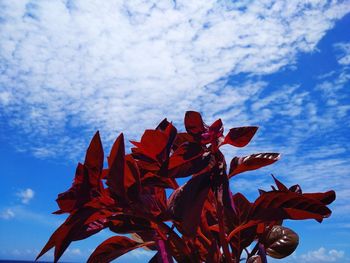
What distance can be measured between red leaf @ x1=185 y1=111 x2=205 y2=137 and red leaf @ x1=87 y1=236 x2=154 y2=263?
0.41 m

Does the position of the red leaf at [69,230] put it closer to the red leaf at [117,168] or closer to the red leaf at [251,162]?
the red leaf at [117,168]

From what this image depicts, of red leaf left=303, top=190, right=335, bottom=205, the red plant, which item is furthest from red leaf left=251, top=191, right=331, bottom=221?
red leaf left=303, top=190, right=335, bottom=205

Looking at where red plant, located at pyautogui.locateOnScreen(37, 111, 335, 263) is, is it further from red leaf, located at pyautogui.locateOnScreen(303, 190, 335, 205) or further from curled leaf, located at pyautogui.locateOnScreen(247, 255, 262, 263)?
curled leaf, located at pyautogui.locateOnScreen(247, 255, 262, 263)

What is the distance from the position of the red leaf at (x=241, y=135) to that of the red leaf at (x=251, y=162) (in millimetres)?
51

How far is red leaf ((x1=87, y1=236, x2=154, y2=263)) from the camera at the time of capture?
1.09 metres

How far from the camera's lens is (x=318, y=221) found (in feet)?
3.32

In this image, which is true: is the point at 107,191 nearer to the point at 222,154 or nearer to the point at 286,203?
the point at 222,154

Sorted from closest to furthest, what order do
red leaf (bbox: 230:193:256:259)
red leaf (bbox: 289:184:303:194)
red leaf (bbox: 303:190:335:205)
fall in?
red leaf (bbox: 303:190:335:205)
red leaf (bbox: 230:193:256:259)
red leaf (bbox: 289:184:303:194)

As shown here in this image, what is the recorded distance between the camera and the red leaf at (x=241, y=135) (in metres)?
1.00

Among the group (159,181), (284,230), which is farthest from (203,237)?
(284,230)

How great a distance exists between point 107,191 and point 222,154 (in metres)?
0.31

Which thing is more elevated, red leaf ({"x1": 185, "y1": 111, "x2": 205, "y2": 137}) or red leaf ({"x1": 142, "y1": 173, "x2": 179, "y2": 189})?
red leaf ({"x1": 185, "y1": 111, "x2": 205, "y2": 137})

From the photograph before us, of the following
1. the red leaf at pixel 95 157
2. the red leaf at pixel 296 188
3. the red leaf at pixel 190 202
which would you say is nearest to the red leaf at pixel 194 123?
the red leaf at pixel 190 202

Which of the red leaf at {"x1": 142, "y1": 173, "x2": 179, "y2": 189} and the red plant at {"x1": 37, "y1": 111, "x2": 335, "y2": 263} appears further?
the red leaf at {"x1": 142, "y1": 173, "x2": 179, "y2": 189}
